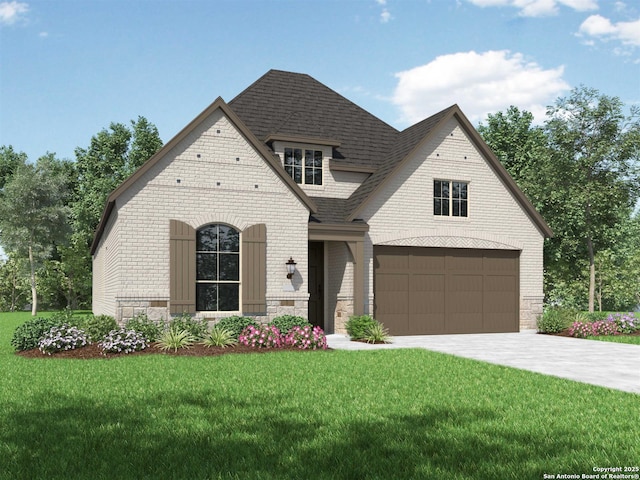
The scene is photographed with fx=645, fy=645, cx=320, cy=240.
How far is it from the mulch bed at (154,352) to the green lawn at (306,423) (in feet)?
6.79

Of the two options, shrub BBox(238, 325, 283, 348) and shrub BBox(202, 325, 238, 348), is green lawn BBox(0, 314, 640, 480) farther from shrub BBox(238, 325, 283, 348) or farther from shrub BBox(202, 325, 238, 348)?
shrub BBox(238, 325, 283, 348)

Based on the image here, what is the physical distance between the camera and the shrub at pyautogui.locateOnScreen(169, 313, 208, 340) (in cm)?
1630

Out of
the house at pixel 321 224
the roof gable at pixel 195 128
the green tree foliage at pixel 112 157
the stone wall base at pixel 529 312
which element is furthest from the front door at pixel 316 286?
the green tree foliage at pixel 112 157

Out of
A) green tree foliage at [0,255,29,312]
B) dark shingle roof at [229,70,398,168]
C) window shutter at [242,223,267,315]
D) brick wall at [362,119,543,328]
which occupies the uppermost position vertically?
dark shingle roof at [229,70,398,168]

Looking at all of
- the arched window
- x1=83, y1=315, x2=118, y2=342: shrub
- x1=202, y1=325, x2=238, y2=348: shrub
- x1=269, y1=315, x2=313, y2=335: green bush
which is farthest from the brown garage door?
x1=83, y1=315, x2=118, y2=342: shrub

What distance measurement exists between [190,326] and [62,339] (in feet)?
10.5

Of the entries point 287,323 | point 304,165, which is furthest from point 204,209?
point 304,165

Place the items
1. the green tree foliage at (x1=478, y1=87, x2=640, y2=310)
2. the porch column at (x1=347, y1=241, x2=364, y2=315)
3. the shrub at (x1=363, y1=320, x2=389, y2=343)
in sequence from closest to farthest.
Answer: the shrub at (x1=363, y1=320, x2=389, y2=343), the porch column at (x1=347, y1=241, x2=364, y2=315), the green tree foliage at (x1=478, y1=87, x2=640, y2=310)

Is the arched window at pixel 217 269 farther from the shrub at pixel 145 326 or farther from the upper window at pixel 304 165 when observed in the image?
the upper window at pixel 304 165

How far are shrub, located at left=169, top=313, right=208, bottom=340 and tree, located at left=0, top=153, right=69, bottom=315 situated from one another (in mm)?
25105

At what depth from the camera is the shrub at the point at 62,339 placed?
14195 mm

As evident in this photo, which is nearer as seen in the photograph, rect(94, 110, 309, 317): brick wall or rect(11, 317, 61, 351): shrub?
rect(11, 317, 61, 351): shrub

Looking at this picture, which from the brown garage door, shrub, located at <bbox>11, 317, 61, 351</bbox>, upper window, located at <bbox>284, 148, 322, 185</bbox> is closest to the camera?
shrub, located at <bbox>11, 317, 61, 351</bbox>

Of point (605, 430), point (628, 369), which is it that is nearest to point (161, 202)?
point (628, 369)
